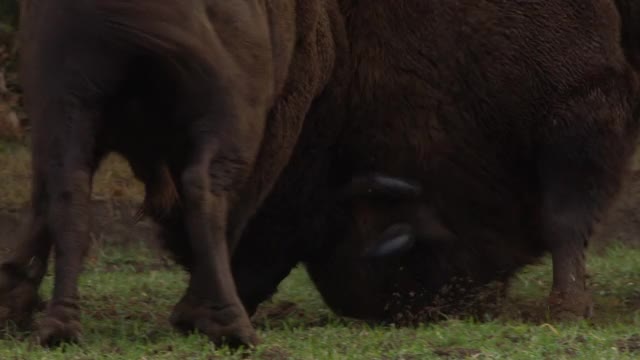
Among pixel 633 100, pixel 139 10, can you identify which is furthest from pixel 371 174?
pixel 139 10

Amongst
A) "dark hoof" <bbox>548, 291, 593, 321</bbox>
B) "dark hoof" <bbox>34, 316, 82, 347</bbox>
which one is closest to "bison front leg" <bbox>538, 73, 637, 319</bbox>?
"dark hoof" <bbox>548, 291, 593, 321</bbox>

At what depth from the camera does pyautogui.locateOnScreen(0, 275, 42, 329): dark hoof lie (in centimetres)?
636

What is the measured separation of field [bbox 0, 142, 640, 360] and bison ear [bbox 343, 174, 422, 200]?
62 centimetres

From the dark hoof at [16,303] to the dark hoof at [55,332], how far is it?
0.59 m

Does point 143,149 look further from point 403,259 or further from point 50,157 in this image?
point 403,259

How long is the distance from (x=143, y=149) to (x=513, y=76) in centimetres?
209

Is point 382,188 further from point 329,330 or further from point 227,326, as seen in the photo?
point 227,326

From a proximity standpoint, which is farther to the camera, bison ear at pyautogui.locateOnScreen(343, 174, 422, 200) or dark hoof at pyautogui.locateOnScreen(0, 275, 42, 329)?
bison ear at pyautogui.locateOnScreen(343, 174, 422, 200)

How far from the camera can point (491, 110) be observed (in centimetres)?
780

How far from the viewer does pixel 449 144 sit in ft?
25.5

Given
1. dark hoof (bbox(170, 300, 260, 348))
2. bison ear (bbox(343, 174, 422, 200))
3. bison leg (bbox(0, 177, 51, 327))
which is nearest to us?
dark hoof (bbox(170, 300, 260, 348))

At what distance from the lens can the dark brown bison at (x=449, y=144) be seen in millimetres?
7652

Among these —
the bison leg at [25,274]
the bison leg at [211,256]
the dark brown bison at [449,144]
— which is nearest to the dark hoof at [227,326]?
the bison leg at [211,256]

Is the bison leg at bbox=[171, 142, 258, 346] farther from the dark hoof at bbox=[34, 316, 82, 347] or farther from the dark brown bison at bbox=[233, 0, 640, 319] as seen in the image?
the dark brown bison at bbox=[233, 0, 640, 319]
